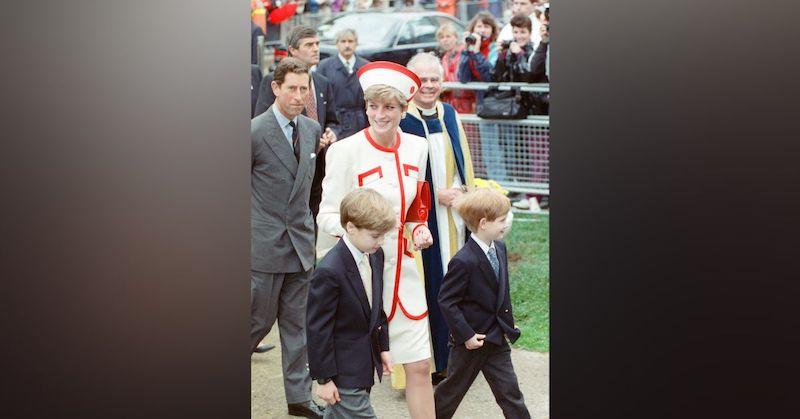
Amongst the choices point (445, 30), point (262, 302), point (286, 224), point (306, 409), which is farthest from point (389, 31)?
Result: point (306, 409)

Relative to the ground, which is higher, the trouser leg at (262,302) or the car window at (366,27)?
the car window at (366,27)

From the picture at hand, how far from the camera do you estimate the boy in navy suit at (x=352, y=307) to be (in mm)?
4223

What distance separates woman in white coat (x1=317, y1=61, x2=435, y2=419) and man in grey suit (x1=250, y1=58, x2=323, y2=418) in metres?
0.27

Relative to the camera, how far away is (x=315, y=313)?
424cm

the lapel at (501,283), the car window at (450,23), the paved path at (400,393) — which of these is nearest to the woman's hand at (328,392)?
the paved path at (400,393)

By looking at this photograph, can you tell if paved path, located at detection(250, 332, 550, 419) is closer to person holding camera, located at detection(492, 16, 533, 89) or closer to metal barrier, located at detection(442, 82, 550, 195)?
metal barrier, located at detection(442, 82, 550, 195)

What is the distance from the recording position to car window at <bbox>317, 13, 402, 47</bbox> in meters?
4.49

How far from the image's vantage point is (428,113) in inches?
173

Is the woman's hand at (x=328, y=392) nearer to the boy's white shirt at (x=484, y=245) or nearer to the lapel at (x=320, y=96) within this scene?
the boy's white shirt at (x=484, y=245)

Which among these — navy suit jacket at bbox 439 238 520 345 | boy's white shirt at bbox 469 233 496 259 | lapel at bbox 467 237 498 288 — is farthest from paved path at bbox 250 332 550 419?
boy's white shirt at bbox 469 233 496 259

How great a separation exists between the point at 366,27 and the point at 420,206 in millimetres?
789
